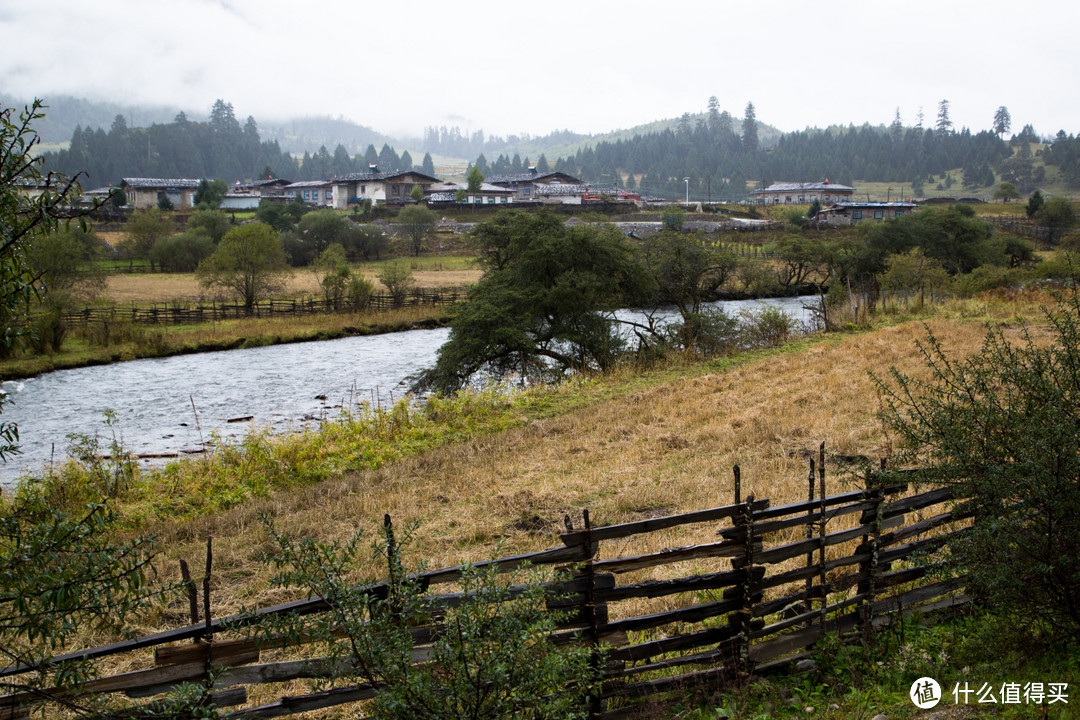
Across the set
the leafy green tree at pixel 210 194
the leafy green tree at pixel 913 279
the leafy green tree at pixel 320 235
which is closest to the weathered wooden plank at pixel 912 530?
the leafy green tree at pixel 913 279

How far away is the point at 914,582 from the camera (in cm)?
717

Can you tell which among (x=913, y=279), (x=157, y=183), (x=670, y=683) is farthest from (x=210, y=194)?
(x=670, y=683)

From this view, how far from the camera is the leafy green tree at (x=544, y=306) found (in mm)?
25609

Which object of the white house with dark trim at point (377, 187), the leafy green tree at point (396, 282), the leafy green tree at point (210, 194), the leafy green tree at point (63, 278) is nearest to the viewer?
the leafy green tree at point (63, 278)

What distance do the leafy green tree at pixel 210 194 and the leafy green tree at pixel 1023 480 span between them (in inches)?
3989

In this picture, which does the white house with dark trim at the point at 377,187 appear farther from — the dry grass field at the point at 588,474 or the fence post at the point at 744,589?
the fence post at the point at 744,589

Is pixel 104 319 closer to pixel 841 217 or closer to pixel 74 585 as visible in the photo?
pixel 74 585

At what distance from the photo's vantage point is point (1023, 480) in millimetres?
5539

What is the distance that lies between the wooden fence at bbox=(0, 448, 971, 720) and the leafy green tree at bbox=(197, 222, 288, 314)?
1734 inches

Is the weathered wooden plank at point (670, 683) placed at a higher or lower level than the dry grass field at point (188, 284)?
lower

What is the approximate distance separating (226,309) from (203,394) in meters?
19.6

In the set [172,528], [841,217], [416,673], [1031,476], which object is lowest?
[172,528]

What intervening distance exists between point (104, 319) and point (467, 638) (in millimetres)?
41368

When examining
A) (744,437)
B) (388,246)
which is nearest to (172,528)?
(744,437)
